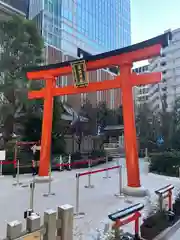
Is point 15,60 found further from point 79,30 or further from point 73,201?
point 79,30

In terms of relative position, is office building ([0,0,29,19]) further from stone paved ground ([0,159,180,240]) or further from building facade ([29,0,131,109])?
stone paved ground ([0,159,180,240])

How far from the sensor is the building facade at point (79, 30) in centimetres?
3609

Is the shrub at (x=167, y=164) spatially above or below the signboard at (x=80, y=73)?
below

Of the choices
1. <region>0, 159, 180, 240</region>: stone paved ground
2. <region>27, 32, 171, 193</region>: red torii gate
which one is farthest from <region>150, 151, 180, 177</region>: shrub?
<region>27, 32, 171, 193</region>: red torii gate

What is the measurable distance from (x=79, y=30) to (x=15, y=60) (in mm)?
33540

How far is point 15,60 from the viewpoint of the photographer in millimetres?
13625

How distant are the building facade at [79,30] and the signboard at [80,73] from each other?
2149 centimetres

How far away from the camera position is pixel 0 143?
583 inches

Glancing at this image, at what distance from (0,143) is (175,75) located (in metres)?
44.8

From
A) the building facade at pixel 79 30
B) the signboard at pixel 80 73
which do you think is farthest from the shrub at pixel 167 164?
the building facade at pixel 79 30

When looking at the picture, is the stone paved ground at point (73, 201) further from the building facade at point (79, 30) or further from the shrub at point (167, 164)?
the building facade at point (79, 30)

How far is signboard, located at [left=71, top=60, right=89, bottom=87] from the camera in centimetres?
842

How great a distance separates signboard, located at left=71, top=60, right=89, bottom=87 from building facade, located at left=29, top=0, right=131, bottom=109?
70.5ft

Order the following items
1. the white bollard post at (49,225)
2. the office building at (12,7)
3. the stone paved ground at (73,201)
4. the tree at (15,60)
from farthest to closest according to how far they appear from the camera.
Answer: the office building at (12,7)
the tree at (15,60)
the stone paved ground at (73,201)
the white bollard post at (49,225)
